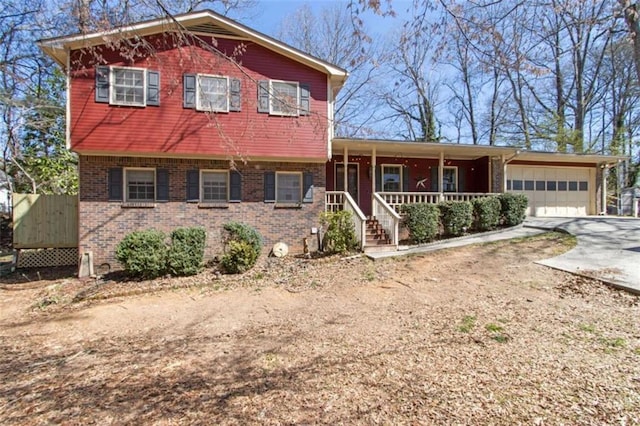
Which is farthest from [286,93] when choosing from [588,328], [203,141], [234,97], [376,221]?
[588,328]

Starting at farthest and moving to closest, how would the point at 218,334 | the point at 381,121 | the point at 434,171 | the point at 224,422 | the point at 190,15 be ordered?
1. the point at 381,121
2. the point at 434,171
3. the point at 190,15
4. the point at 218,334
5. the point at 224,422

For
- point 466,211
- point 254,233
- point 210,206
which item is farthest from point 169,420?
point 466,211

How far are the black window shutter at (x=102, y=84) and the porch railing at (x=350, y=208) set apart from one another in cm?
709

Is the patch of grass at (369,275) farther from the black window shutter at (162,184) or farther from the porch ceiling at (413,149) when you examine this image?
the black window shutter at (162,184)

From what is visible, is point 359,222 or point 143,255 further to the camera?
point 359,222

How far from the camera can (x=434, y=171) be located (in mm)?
14195

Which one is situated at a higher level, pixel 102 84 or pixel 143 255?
pixel 102 84

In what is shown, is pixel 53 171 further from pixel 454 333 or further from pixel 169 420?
pixel 454 333

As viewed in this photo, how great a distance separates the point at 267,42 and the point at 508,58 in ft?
26.2

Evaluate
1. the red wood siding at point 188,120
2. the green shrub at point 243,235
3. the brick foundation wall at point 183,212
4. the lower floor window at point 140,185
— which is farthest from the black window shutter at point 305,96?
the lower floor window at point 140,185

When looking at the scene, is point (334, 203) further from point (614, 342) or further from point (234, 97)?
point (614, 342)

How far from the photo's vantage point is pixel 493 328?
449 cm

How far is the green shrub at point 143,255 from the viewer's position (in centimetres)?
843

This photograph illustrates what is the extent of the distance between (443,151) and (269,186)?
6.63 meters
